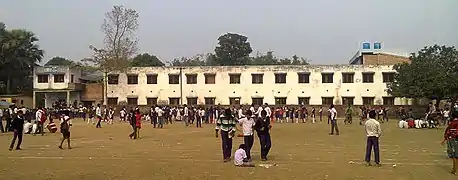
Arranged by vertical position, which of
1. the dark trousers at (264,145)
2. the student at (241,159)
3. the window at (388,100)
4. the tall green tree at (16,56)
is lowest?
the student at (241,159)

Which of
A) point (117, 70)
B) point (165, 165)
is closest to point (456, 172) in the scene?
point (165, 165)

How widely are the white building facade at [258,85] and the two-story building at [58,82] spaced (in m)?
4.93

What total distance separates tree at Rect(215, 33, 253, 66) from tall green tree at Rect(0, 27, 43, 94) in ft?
117

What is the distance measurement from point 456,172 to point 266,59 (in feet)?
309

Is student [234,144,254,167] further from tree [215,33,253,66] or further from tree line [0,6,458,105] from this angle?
tree [215,33,253,66]

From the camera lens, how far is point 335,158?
14.7 m

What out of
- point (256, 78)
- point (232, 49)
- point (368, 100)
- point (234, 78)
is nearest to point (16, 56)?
point (234, 78)

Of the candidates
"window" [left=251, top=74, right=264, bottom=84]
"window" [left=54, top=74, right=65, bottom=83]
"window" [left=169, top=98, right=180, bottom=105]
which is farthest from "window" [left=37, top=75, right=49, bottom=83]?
"window" [left=251, top=74, right=264, bottom=84]

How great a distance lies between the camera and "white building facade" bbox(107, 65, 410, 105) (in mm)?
57688

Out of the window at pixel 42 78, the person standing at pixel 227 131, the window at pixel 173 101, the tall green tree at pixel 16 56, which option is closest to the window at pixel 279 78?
the window at pixel 173 101

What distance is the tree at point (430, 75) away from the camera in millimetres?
45688

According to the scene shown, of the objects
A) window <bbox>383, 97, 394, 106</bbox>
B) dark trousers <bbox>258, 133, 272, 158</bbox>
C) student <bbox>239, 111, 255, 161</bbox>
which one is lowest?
dark trousers <bbox>258, 133, 272, 158</bbox>

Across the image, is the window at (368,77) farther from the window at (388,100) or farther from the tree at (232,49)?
the tree at (232,49)

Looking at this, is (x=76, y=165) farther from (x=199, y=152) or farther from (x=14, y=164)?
(x=199, y=152)
